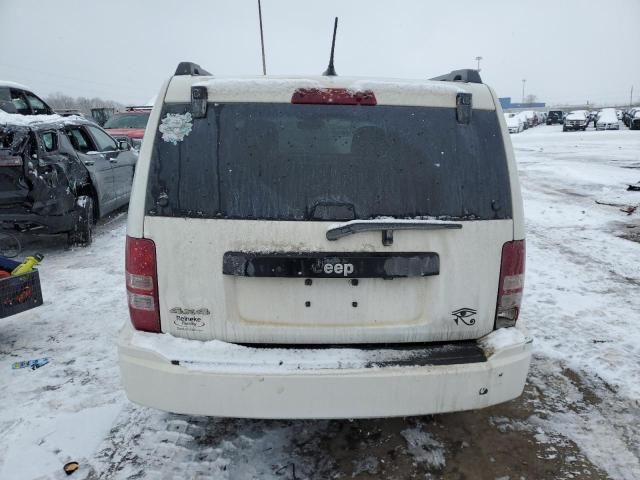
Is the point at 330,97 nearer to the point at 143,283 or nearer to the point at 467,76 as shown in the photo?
the point at 467,76

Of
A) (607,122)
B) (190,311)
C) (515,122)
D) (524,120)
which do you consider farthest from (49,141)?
(524,120)

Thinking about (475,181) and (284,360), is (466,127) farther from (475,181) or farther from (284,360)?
(284,360)

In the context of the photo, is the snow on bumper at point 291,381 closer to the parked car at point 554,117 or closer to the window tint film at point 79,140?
the window tint film at point 79,140

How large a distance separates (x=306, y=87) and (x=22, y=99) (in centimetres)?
1318

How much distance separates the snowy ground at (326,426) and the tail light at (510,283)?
0.88 m

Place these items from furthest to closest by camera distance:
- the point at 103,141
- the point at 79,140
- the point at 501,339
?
1. the point at 103,141
2. the point at 79,140
3. the point at 501,339

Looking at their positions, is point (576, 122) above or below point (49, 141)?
above

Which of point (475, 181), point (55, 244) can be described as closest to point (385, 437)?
point (475, 181)

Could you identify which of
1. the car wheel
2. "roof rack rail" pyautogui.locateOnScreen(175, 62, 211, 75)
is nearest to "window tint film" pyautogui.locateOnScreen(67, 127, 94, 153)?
the car wheel

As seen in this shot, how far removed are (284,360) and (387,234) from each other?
784mm

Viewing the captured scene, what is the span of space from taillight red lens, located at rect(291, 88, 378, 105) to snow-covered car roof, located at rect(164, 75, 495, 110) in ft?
0.07

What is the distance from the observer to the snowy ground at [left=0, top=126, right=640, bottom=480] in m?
2.68

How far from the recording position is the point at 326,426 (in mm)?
3039

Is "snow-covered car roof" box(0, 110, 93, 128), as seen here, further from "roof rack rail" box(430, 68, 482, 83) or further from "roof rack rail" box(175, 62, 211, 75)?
"roof rack rail" box(430, 68, 482, 83)
